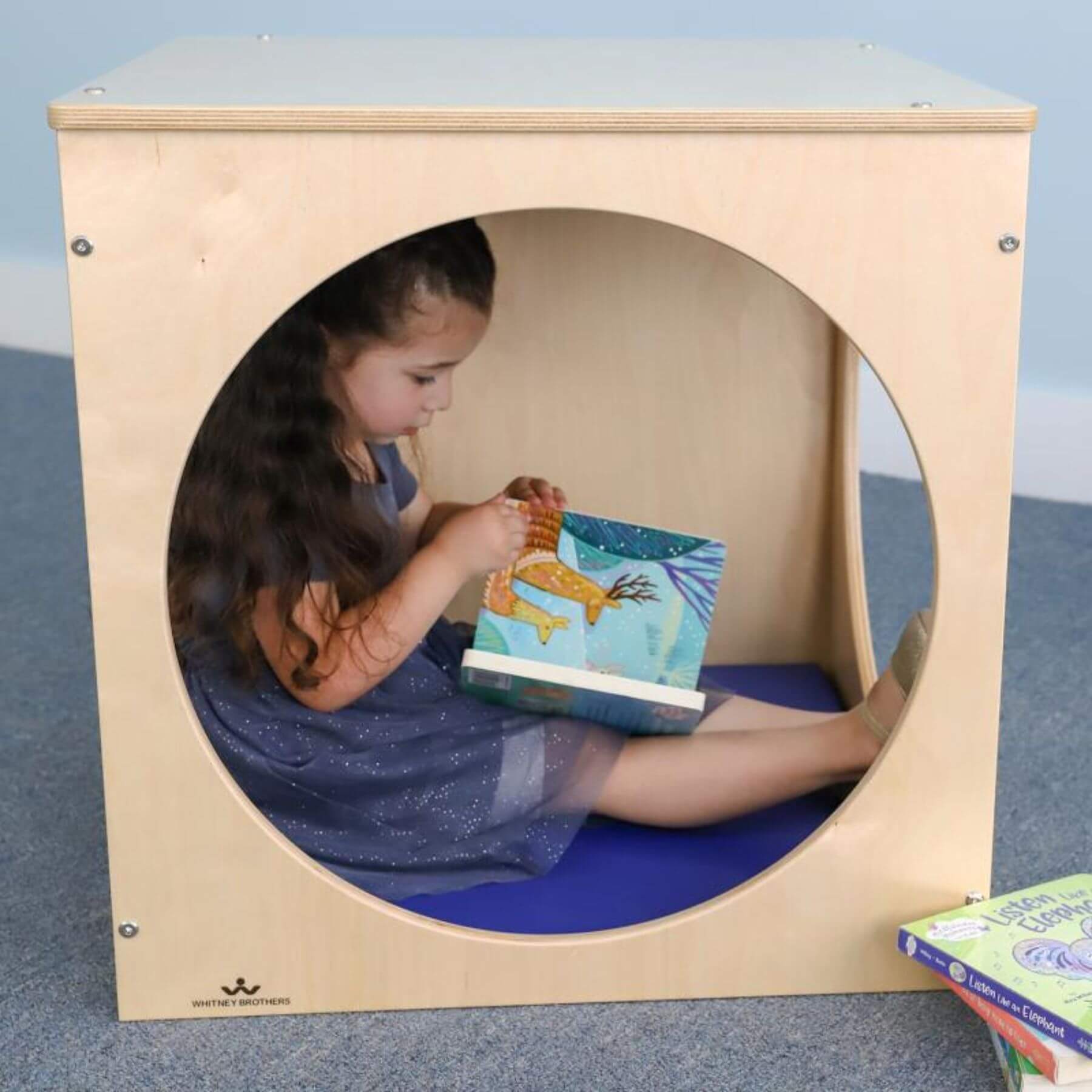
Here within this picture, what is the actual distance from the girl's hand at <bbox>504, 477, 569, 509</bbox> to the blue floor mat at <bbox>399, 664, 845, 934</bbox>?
10.2 inches

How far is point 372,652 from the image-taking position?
3.85 ft

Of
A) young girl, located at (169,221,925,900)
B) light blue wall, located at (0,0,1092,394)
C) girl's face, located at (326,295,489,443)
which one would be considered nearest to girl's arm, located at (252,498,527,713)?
young girl, located at (169,221,925,900)

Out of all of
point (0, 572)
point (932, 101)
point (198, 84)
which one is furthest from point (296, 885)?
point (0, 572)

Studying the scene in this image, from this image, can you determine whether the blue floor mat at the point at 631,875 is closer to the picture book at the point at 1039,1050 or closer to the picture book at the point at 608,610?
the picture book at the point at 608,610

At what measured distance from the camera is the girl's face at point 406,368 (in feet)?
3.94

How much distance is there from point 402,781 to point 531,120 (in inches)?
20.2

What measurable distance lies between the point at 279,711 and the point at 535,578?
23 cm

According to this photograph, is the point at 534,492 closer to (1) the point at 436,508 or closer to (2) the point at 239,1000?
(1) the point at 436,508

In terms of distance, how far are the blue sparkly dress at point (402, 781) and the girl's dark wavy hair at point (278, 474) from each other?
3 cm

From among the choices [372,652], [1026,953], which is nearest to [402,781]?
[372,652]

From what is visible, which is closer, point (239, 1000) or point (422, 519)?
point (239, 1000)

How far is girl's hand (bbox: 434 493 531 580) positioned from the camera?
3.97 ft

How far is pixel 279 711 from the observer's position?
118 centimetres

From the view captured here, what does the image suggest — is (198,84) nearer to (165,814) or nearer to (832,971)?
(165,814)
